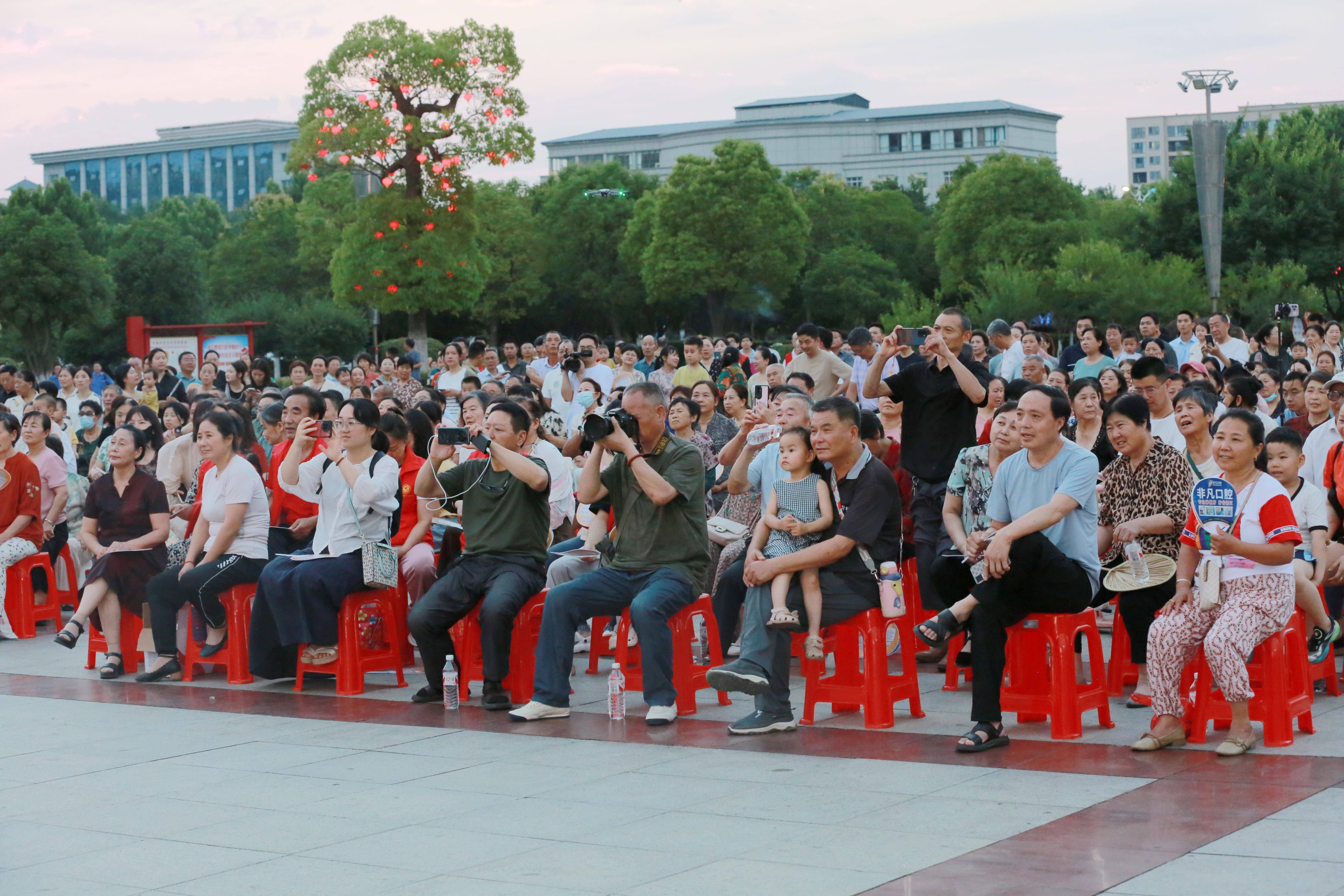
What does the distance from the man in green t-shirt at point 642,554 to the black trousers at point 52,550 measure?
5290mm

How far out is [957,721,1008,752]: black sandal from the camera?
5922 mm

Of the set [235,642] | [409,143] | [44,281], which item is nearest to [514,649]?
[235,642]

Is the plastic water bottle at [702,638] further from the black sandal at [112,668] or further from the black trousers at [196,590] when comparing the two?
the black sandal at [112,668]

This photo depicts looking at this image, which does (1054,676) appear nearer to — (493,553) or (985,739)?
(985,739)

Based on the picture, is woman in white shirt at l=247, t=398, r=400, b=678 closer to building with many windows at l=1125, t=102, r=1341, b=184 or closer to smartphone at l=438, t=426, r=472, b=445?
smartphone at l=438, t=426, r=472, b=445

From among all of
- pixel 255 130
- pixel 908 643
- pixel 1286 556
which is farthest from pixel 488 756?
pixel 255 130

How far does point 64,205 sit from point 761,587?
56.0 meters

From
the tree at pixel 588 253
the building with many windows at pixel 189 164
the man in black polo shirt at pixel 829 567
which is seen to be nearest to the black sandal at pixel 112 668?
the man in black polo shirt at pixel 829 567

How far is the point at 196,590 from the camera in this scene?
822cm

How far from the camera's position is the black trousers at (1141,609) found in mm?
6797

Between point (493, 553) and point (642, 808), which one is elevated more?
point (493, 553)

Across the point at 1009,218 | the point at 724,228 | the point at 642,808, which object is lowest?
the point at 642,808

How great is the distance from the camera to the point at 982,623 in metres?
6.10

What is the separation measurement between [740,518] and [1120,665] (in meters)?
2.37
